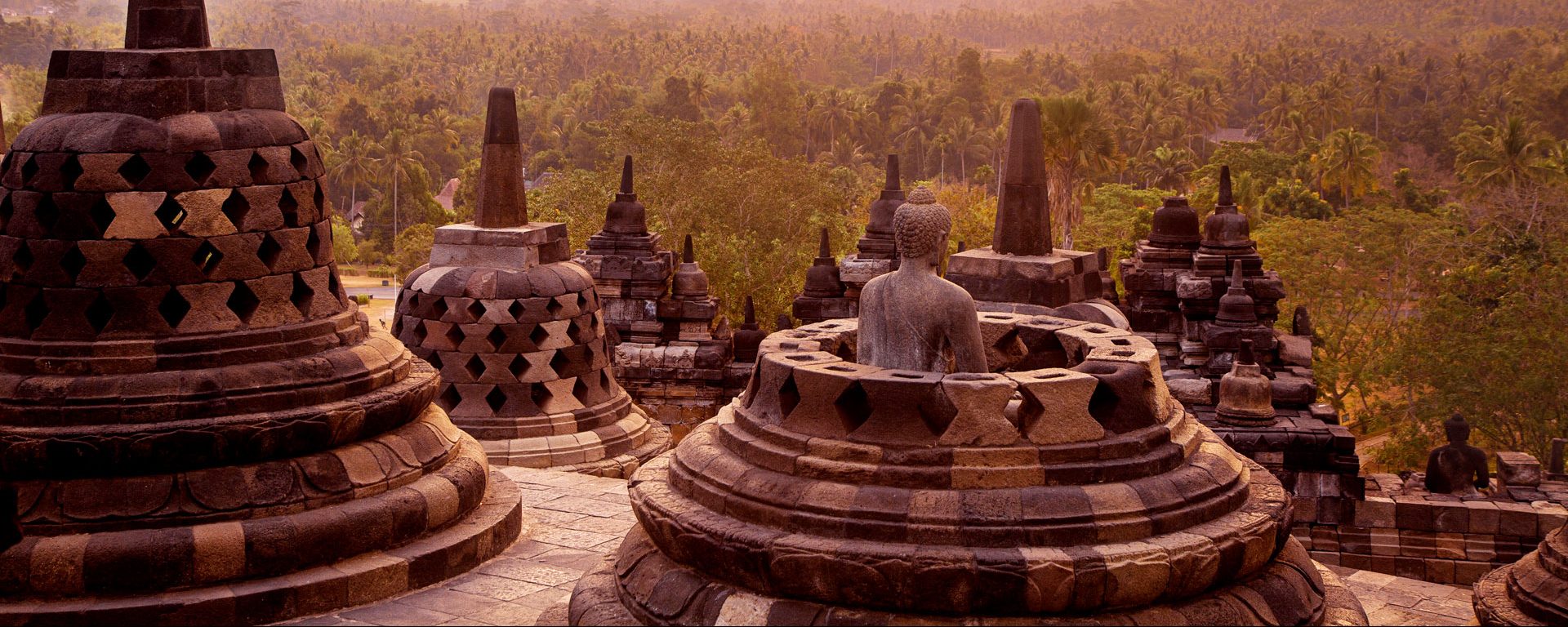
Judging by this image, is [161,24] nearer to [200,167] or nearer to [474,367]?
[200,167]

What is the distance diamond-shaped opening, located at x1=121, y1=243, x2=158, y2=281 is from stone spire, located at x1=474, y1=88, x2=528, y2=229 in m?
5.14

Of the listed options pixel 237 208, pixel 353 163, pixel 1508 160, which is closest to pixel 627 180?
pixel 237 208

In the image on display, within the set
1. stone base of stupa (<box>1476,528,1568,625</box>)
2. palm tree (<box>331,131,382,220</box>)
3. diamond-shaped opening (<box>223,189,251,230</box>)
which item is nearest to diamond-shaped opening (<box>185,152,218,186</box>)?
diamond-shaped opening (<box>223,189,251,230</box>)

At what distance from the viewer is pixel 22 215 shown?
6.53 meters

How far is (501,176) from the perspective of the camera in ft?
38.2

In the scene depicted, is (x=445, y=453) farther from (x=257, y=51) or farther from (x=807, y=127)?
(x=807, y=127)

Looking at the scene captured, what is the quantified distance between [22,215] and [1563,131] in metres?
74.0

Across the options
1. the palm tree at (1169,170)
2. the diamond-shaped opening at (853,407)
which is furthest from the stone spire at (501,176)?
the palm tree at (1169,170)

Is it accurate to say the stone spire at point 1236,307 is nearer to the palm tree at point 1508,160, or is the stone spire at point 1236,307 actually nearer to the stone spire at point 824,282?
the stone spire at point 824,282

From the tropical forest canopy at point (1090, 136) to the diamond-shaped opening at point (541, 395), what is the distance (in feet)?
67.4

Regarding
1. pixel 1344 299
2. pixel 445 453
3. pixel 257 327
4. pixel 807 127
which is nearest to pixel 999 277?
pixel 445 453

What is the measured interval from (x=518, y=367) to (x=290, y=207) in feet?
15.4

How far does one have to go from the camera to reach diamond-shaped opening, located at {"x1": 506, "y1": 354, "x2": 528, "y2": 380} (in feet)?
37.7

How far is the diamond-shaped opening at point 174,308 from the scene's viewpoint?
6500 millimetres
